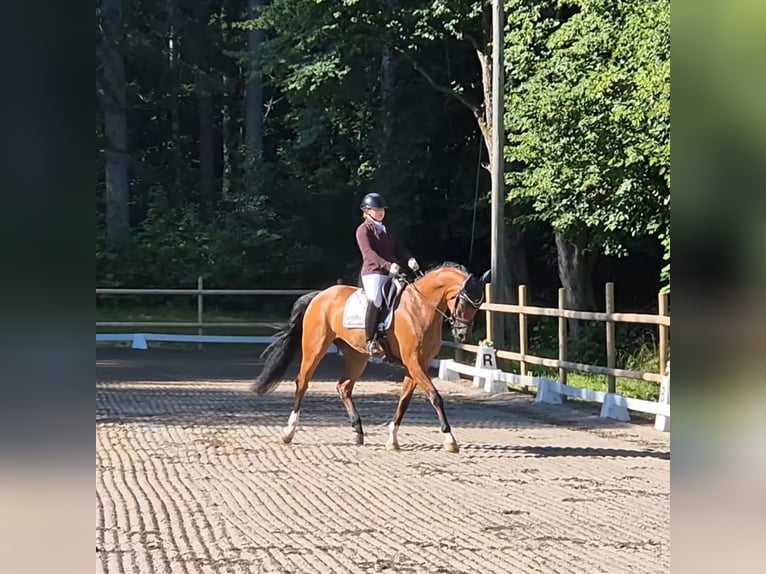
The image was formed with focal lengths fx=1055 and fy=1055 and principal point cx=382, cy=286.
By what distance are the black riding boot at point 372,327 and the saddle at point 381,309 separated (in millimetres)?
45

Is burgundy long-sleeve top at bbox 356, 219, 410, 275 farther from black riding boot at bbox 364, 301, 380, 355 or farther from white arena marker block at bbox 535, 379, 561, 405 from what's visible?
white arena marker block at bbox 535, 379, 561, 405

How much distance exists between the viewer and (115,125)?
102ft

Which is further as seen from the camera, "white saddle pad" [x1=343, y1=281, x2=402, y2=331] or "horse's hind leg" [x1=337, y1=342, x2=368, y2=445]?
"horse's hind leg" [x1=337, y1=342, x2=368, y2=445]

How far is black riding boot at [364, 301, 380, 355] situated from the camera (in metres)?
9.57

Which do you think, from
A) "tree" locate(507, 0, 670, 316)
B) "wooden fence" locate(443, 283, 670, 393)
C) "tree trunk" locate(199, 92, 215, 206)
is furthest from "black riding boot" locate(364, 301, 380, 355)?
"tree trunk" locate(199, 92, 215, 206)

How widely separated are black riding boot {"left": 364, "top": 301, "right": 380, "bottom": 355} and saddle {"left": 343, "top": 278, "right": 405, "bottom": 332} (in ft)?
0.15

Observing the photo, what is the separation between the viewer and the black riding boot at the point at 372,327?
957 cm

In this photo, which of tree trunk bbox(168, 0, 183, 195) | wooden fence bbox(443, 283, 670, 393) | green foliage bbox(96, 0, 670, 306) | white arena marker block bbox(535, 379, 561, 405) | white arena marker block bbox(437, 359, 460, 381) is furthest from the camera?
tree trunk bbox(168, 0, 183, 195)

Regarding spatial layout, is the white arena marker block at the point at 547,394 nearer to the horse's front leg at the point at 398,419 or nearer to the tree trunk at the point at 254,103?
the horse's front leg at the point at 398,419

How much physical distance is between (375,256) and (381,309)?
498mm

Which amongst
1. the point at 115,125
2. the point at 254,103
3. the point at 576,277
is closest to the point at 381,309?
the point at 576,277

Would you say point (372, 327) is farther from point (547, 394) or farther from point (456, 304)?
point (547, 394)
